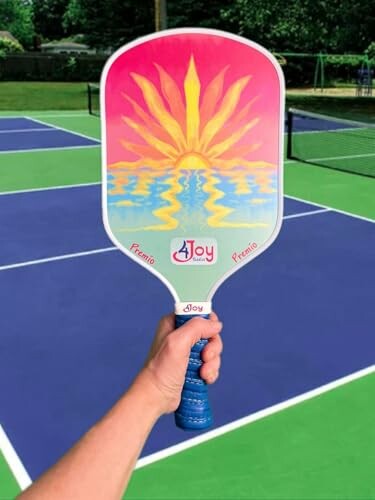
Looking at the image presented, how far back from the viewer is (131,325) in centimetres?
543

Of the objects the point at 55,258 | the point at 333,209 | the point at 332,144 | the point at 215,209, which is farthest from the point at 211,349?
the point at 332,144

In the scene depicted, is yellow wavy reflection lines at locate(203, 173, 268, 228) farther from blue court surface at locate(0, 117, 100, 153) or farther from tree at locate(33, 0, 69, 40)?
tree at locate(33, 0, 69, 40)

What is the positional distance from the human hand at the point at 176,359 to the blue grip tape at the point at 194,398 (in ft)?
0.07

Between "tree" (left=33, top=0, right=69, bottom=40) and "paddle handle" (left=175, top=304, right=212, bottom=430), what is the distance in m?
93.6

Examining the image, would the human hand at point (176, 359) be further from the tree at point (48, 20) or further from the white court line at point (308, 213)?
the tree at point (48, 20)

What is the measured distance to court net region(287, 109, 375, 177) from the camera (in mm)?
13016

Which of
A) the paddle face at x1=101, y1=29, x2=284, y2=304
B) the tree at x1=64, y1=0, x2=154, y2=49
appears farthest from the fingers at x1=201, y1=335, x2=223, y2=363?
the tree at x1=64, y1=0, x2=154, y2=49

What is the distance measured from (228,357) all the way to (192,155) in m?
2.78

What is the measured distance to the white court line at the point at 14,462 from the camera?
11.4 feet

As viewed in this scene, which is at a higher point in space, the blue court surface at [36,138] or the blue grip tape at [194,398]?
the blue grip tape at [194,398]

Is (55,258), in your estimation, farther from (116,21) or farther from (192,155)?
(116,21)

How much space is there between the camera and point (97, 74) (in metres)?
45.3

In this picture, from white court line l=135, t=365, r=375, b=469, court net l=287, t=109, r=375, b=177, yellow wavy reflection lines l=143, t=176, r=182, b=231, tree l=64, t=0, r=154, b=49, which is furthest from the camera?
tree l=64, t=0, r=154, b=49

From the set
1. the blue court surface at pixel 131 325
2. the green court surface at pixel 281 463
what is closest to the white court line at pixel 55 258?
the blue court surface at pixel 131 325
